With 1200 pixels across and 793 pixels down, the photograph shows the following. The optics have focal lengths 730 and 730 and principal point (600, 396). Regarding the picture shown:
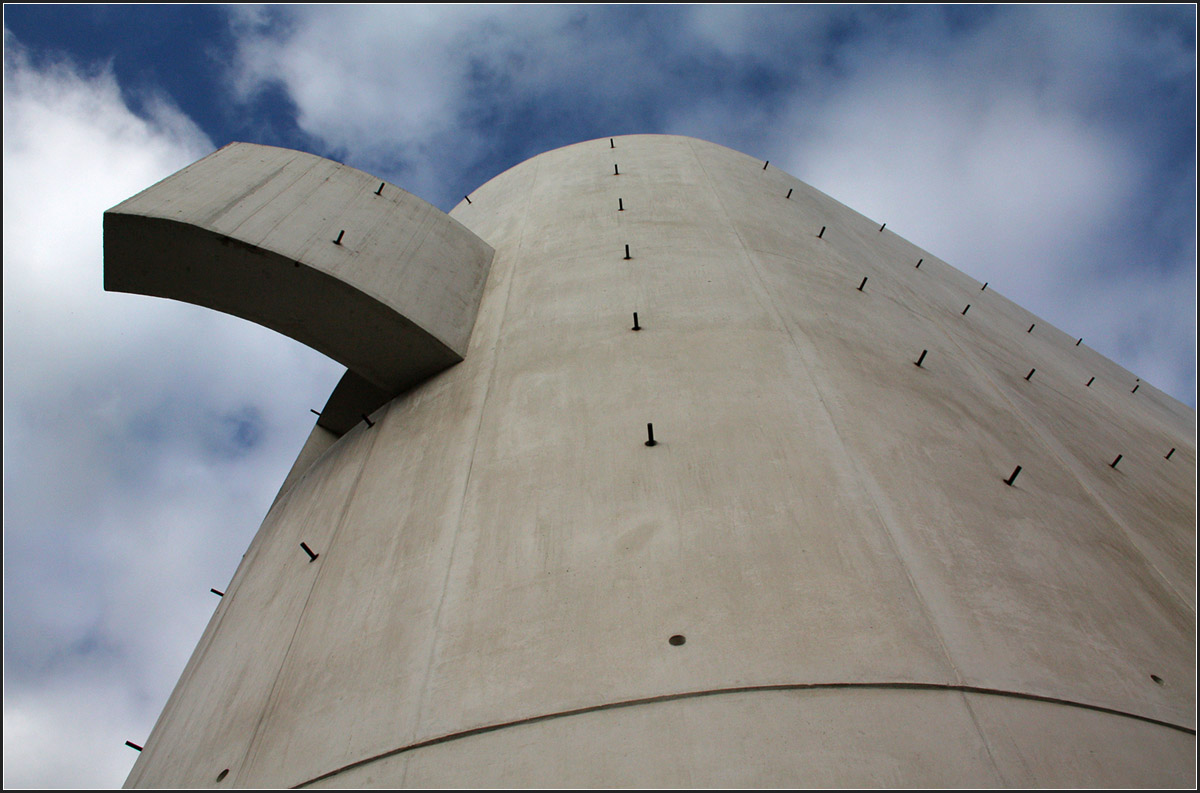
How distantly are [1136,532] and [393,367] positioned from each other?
23.0ft

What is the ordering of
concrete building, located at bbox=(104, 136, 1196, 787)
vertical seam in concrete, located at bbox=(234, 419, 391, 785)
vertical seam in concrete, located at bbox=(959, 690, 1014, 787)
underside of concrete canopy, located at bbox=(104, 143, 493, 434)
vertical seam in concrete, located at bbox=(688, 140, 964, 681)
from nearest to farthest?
vertical seam in concrete, located at bbox=(959, 690, 1014, 787), concrete building, located at bbox=(104, 136, 1196, 787), vertical seam in concrete, located at bbox=(688, 140, 964, 681), vertical seam in concrete, located at bbox=(234, 419, 391, 785), underside of concrete canopy, located at bbox=(104, 143, 493, 434)

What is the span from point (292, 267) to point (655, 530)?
4.61 m

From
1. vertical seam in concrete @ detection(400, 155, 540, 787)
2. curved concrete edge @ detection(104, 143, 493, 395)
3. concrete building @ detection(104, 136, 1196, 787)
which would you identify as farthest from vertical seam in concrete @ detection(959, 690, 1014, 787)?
curved concrete edge @ detection(104, 143, 493, 395)

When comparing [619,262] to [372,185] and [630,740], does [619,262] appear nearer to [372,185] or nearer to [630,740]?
[372,185]

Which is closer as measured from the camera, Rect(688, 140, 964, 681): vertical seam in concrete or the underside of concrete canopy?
Rect(688, 140, 964, 681): vertical seam in concrete

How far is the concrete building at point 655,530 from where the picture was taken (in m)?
3.77

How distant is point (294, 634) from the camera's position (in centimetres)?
529

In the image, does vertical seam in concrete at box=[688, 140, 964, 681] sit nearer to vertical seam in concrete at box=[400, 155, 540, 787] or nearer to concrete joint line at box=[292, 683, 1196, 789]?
concrete joint line at box=[292, 683, 1196, 789]

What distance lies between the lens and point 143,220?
Result: 275 inches

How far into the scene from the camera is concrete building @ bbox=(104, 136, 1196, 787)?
3770 mm

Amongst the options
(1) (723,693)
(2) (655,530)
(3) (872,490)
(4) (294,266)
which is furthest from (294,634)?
(3) (872,490)

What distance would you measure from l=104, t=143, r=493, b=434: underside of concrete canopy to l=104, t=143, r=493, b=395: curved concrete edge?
0.01 m

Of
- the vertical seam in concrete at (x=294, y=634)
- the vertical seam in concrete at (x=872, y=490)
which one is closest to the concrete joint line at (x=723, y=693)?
the vertical seam in concrete at (x=872, y=490)

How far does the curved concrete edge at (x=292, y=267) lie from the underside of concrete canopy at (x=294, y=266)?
0.01 metres
